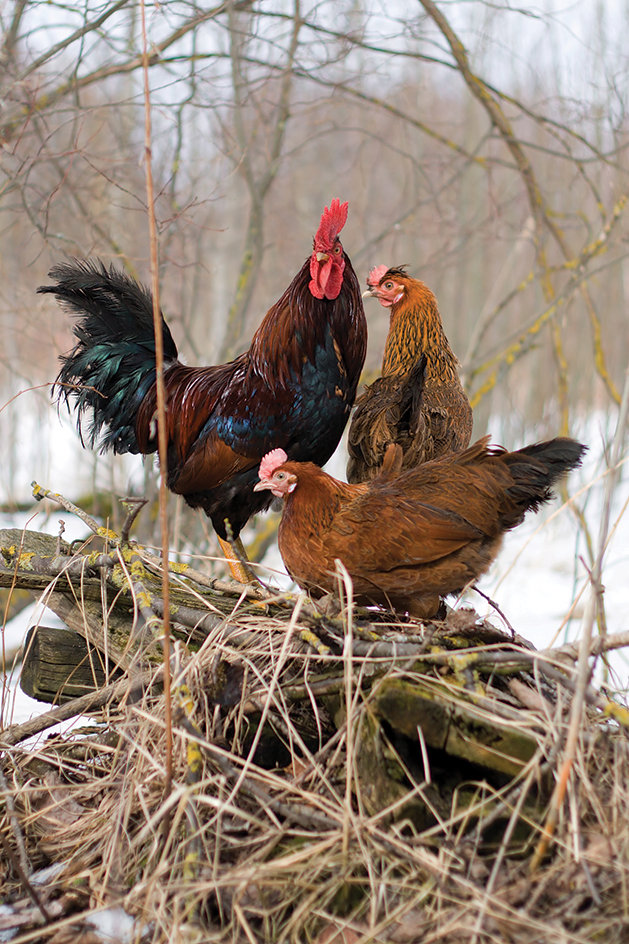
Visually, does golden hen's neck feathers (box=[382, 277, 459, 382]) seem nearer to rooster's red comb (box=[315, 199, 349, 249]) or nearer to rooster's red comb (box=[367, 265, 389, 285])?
rooster's red comb (box=[367, 265, 389, 285])

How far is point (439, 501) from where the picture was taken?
2.56m

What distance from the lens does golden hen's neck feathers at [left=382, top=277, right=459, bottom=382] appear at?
328 centimetres

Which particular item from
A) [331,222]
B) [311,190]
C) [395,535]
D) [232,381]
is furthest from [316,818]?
[311,190]

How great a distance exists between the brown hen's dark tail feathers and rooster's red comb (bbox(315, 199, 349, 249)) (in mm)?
1222

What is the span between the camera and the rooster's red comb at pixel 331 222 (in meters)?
2.95

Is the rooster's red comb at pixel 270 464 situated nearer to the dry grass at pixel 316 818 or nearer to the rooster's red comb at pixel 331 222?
the dry grass at pixel 316 818

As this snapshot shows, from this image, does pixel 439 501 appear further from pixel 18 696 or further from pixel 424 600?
pixel 18 696

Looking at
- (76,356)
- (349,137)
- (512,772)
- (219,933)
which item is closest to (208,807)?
(219,933)

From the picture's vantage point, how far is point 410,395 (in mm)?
3061

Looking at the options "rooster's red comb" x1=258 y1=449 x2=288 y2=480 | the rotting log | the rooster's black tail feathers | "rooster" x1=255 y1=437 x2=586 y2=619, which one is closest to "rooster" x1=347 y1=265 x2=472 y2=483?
"rooster" x1=255 y1=437 x2=586 y2=619

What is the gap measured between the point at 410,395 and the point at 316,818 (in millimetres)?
1936

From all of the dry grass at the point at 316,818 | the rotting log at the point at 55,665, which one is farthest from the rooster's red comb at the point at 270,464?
the rotting log at the point at 55,665

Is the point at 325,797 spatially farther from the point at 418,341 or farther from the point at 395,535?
the point at 418,341

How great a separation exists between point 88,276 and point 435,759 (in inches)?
105
